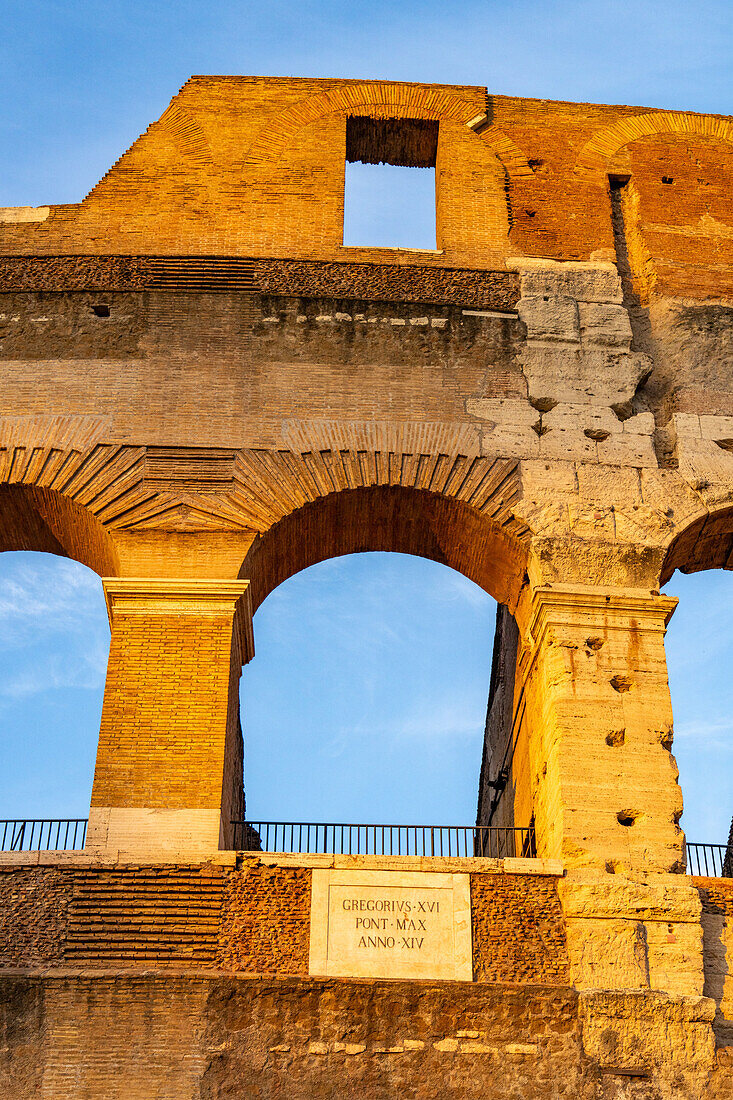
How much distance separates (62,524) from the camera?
35.2ft

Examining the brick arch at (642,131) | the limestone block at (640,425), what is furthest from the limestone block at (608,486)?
the brick arch at (642,131)

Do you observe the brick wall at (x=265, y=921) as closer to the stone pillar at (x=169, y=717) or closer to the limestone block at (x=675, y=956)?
the stone pillar at (x=169, y=717)

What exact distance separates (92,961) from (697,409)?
20.3 ft

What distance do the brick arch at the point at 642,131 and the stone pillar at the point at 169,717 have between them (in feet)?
17.7

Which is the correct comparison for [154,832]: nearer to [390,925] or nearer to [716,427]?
[390,925]

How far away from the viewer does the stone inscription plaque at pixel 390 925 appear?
8.66 metres

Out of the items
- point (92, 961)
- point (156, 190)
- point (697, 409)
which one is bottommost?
point (92, 961)

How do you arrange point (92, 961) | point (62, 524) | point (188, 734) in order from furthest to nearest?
point (62, 524) → point (188, 734) → point (92, 961)

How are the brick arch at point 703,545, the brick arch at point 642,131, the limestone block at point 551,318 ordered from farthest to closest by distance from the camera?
the brick arch at point 642,131, the limestone block at point 551,318, the brick arch at point 703,545

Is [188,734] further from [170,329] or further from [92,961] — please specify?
[170,329]

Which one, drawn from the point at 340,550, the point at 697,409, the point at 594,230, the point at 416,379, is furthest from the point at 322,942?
the point at 594,230

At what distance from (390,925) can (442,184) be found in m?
6.56

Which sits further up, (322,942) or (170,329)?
(170,329)

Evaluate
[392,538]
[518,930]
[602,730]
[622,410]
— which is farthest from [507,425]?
[518,930]
